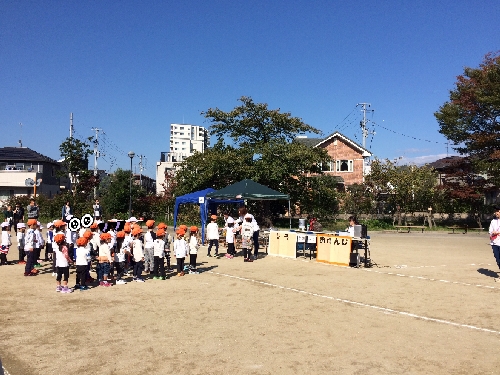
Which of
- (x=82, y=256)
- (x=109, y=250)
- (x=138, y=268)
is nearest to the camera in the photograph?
(x=82, y=256)

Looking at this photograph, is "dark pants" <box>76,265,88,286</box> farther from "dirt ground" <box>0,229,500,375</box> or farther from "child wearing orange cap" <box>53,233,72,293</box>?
"dirt ground" <box>0,229,500,375</box>

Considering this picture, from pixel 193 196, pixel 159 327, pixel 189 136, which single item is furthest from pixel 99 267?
pixel 189 136

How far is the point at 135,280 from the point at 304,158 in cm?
1632

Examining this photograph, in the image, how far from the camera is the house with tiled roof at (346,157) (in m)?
42.8

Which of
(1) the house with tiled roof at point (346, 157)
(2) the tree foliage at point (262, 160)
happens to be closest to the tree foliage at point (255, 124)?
(2) the tree foliage at point (262, 160)

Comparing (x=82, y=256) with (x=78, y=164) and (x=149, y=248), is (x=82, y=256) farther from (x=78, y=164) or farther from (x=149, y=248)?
(x=78, y=164)

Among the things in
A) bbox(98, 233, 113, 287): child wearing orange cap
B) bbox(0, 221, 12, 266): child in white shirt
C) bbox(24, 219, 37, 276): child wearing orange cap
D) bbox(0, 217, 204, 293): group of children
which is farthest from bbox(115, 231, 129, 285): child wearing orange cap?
bbox(0, 221, 12, 266): child in white shirt

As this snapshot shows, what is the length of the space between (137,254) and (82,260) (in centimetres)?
137

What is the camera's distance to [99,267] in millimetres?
10234

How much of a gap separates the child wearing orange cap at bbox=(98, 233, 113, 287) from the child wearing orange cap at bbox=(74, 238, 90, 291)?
368 mm

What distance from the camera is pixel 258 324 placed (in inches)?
273

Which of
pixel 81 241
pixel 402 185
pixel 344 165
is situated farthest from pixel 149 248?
pixel 344 165

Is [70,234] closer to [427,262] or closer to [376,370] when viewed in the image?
[376,370]

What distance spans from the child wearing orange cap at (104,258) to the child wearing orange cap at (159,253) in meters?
1.11
